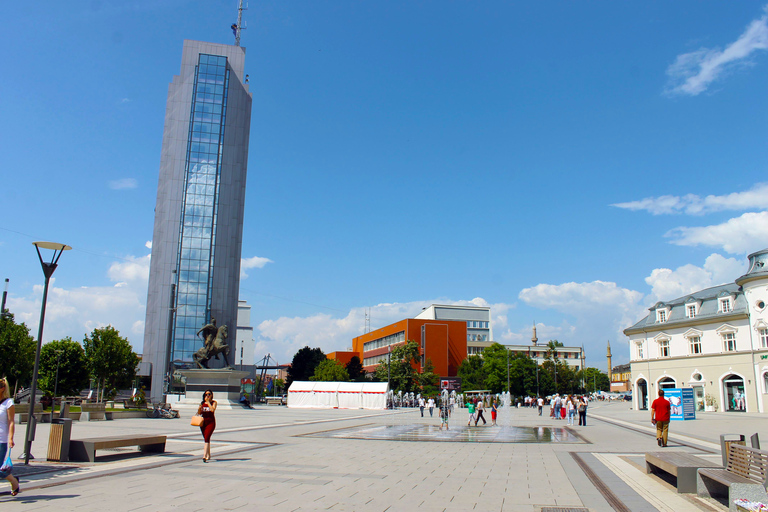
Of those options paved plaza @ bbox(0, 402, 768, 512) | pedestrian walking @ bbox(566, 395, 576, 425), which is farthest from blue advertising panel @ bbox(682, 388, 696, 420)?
paved plaza @ bbox(0, 402, 768, 512)

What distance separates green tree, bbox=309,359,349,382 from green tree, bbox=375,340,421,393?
10167mm

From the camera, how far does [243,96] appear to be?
299ft

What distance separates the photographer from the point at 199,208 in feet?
282

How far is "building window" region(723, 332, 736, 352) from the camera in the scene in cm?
4941

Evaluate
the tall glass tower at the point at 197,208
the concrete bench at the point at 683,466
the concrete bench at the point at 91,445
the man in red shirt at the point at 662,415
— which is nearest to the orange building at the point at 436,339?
the tall glass tower at the point at 197,208

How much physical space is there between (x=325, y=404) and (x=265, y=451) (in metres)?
42.9

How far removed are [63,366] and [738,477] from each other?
58.1 meters

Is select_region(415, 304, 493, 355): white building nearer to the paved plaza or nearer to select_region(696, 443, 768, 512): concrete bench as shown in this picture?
the paved plaza

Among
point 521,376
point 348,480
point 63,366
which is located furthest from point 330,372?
point 348,480

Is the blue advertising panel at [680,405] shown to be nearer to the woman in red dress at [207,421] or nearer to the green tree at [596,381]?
the woman in red dress at [207,421]

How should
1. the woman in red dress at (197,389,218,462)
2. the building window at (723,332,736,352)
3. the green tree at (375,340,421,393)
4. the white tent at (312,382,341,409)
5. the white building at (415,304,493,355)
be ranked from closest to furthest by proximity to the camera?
the woman in red dress at (197,389,218,462)
the building window at (723,332,736,352)
the white tent at (312,382,341,409)
the green tree at (375,340,421,393)
the white building at (415,304,493,355)

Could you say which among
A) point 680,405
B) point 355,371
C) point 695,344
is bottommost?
point 680,405

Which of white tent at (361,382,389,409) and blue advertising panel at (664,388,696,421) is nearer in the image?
blue advertising panel at (664,388,696,421)

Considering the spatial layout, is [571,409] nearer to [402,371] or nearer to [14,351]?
[14,351]
